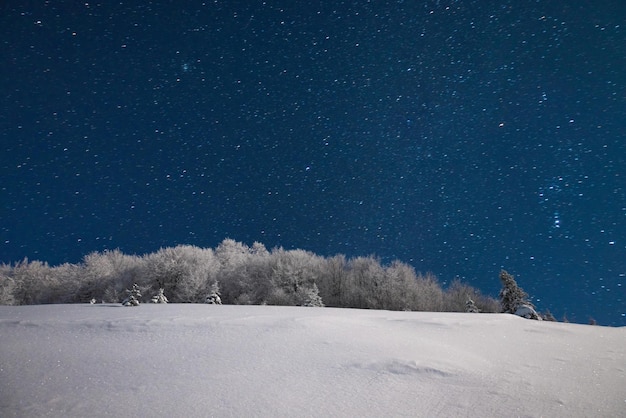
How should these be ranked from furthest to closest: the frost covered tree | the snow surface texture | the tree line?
the tree line → the frost covered tree → the snow surface texture

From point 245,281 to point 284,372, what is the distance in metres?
31.8

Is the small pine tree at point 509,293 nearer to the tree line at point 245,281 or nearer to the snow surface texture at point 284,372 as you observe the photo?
the tree line at point 245,281

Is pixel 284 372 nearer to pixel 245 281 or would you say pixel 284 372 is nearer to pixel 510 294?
pixel 510 294

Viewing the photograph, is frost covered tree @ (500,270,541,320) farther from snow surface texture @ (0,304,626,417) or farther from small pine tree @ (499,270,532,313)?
snow surface texture @ (0,304,626,417)

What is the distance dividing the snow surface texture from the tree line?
85.4 feet

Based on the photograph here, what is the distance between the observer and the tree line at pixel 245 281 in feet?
104

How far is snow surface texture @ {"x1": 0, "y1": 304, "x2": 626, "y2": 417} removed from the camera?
234cm

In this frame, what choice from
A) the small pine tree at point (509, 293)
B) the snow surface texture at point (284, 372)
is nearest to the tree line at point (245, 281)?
the small pine tree at point (509, 293)

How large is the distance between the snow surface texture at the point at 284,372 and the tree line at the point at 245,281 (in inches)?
1025

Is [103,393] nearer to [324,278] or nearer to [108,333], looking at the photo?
[108,333]

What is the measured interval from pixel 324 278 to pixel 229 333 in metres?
31.4

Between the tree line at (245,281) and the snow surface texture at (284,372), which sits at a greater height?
the snow surface texture at (284,372)

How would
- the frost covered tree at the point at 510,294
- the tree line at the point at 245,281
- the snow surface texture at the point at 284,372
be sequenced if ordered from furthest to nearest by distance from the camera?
the tree line at the point at 245,281 < the frost covered tree at the point at 510,294 < the snow surface texture at the point at 284,372

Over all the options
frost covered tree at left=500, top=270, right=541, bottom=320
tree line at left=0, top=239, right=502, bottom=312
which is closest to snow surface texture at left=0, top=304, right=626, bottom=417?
frost covered tree at left=500, top=270, right=541, bottom=320
